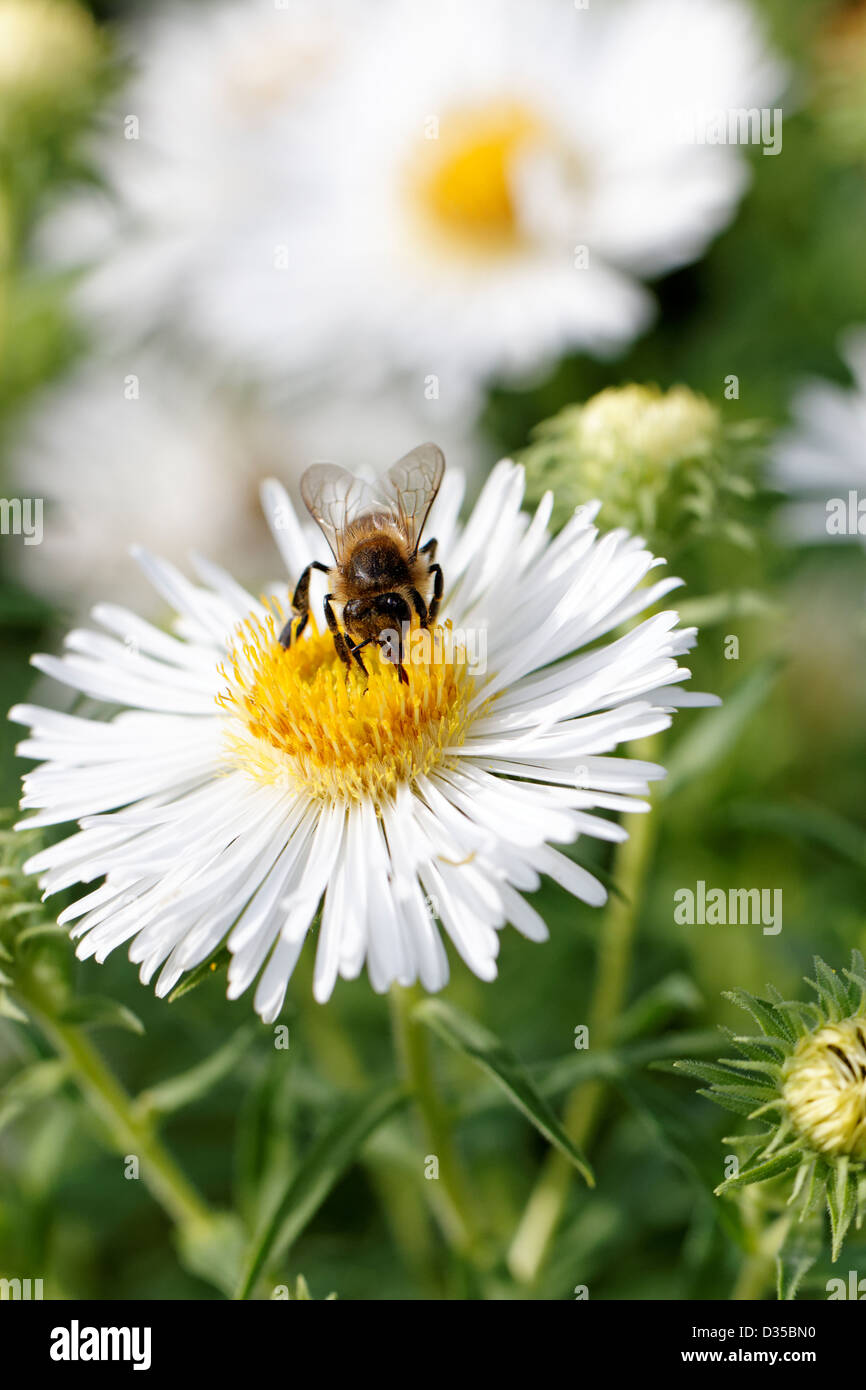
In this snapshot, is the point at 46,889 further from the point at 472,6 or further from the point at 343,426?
the point at 472,6

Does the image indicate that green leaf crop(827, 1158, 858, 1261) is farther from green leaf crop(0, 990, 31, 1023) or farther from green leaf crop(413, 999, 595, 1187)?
green leaf crop(0, 990, 31, 1023)

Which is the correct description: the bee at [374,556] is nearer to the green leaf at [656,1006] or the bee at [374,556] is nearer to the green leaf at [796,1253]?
the green leaf at [656,1006]

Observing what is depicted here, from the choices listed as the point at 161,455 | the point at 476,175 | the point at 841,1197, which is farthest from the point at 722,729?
the point at 161,455

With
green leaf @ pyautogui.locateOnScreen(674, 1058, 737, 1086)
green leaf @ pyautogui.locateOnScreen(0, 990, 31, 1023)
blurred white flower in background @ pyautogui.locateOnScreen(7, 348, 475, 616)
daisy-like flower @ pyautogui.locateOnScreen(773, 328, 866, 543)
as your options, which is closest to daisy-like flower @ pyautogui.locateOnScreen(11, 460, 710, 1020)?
green leaf @ pyautogui.locateOnScreen(0, 990, 31, 1023)

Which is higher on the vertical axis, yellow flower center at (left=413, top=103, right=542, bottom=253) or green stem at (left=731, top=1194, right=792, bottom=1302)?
yellow flower center at (left=413, top=103, right=542, bottom=253)

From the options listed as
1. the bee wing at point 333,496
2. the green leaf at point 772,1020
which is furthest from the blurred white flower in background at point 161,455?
the green leaf at point 772,1020

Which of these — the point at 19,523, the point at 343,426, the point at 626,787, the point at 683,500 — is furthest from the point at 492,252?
the point at 626,787
